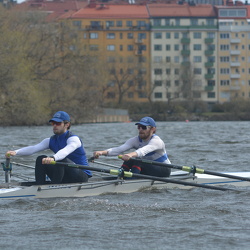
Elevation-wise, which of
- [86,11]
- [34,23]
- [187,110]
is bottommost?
[187,110]

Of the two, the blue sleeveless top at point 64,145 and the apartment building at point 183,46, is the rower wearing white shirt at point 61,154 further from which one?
the apartment building at point 183,46

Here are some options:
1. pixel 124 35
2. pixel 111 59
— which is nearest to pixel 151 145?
pixel 111 59

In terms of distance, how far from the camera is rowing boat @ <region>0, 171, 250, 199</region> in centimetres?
1141

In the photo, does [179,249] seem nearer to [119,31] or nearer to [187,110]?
[187,110]

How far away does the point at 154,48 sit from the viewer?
107625 mm

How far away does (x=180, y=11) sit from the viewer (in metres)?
106

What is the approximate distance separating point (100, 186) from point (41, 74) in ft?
131

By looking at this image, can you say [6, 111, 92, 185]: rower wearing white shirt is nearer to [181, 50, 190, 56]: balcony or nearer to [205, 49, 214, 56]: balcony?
[181, 50, 190, 56]: balcony

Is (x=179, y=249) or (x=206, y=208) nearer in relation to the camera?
(x=179, y=249)

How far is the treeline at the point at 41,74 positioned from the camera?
43094mm

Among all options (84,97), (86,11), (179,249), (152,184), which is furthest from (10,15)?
(86,11)

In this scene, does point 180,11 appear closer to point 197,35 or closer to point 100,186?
point 197,35

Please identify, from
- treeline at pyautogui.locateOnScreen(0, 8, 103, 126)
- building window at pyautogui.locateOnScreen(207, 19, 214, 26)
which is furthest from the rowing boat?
building window at pyautogui.locateOnScreen(207, 19, 214, 26)

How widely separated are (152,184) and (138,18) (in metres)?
94.2
